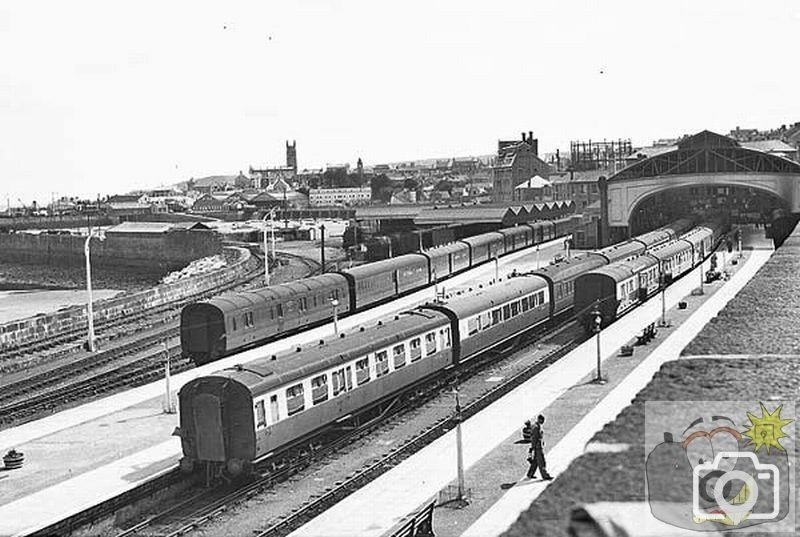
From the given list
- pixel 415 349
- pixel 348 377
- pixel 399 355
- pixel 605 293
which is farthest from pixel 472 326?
pixel 605 293

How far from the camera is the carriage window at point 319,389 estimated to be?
23.5 metres

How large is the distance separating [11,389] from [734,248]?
57.1 m

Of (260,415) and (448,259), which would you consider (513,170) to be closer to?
(448,259)

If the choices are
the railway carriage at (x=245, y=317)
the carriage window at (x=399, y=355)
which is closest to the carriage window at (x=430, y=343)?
the carriage window at (x=399, y=355)

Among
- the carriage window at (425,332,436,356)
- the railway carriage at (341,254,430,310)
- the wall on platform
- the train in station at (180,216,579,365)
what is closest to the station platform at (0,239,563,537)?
the train in station at (180,216,579,365)

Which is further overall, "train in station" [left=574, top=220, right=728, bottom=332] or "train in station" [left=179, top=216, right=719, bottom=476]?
"train in station" [left=574, top=220, right=728, bottom=332]

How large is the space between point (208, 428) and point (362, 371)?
5530mm

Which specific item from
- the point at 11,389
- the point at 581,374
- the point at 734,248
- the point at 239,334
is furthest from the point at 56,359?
the point at 734,248

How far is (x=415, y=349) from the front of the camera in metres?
28.8

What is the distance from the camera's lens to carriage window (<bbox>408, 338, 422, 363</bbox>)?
28.6m

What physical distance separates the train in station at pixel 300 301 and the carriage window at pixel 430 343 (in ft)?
24.3

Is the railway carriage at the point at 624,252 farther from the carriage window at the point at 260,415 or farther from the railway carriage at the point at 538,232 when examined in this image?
the carriage window at the point at 260,415

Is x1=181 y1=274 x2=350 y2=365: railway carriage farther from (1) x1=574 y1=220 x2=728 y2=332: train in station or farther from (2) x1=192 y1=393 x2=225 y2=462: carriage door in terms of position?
(2) x1=192 y1=393 x2=225 y2=462: carriage door

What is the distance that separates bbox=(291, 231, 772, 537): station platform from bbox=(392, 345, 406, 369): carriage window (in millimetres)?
2658
